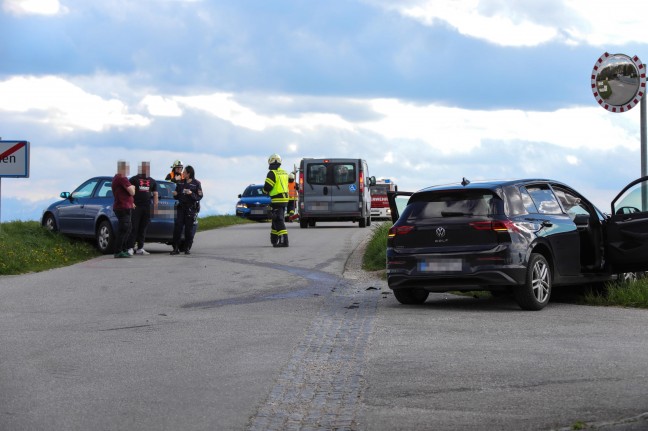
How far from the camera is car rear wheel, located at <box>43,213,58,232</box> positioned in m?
25.4

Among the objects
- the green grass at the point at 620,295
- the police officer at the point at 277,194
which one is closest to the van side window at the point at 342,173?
the police officer at the point at 277,194

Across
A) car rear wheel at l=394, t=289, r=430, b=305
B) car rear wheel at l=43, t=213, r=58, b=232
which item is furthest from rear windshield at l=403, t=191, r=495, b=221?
car rear wheel at l=43, t=213, r=58, b=232

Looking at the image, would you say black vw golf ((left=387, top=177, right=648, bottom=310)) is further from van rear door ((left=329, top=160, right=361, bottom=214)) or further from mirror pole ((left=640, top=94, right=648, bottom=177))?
van rear door ((left=329, top=160, right=361, bottom=214))

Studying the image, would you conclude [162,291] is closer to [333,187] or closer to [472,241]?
[472,241]

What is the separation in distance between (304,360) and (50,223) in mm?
17066

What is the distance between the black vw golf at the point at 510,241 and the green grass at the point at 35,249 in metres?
8.11

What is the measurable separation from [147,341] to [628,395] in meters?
4.81

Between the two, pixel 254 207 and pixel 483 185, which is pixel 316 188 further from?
pixel 483 185

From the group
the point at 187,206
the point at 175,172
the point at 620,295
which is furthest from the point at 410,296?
the point at 175,172

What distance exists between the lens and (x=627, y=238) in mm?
14094

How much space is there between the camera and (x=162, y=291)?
1586 cm

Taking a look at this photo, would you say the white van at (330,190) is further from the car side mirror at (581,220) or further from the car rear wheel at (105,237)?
the car side mirror at (581,220)

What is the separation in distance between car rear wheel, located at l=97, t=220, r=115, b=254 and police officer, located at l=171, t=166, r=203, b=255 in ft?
4.17

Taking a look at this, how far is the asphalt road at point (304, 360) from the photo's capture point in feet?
23.5
